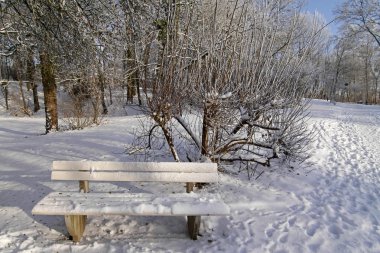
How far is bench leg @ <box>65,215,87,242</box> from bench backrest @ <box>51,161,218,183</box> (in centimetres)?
64

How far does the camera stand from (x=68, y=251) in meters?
3.38

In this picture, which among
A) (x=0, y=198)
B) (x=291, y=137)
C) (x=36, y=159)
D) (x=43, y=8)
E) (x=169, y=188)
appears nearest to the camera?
(x=43, y=8)

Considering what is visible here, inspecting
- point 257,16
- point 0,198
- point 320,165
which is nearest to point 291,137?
point 320,165

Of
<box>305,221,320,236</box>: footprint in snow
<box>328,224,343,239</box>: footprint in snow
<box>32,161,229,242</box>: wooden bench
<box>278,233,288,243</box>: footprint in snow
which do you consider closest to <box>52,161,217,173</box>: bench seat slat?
<box>32,161,229,242</box>: wooden bench

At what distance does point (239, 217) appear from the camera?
414cm

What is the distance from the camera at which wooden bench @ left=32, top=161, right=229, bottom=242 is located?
11.0 ft

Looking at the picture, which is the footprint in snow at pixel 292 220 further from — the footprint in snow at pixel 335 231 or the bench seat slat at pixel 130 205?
the bench seat slat at pixel 130 205

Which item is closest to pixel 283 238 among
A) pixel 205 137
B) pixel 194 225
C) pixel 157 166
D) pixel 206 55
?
pixel 194 225

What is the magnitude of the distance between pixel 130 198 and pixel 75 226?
0.67 meters

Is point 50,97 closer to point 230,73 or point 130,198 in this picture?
point 230,73

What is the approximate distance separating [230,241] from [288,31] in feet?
11.4

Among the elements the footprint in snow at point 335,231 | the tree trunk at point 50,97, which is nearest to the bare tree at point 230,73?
the footprint in snow at point 335,231

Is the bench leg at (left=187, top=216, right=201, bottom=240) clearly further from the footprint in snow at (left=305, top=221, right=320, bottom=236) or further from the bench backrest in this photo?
the footprint in snow at (left=305, top=221, right=320, bottom=236)

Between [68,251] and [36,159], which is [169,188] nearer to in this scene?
[68,251]
